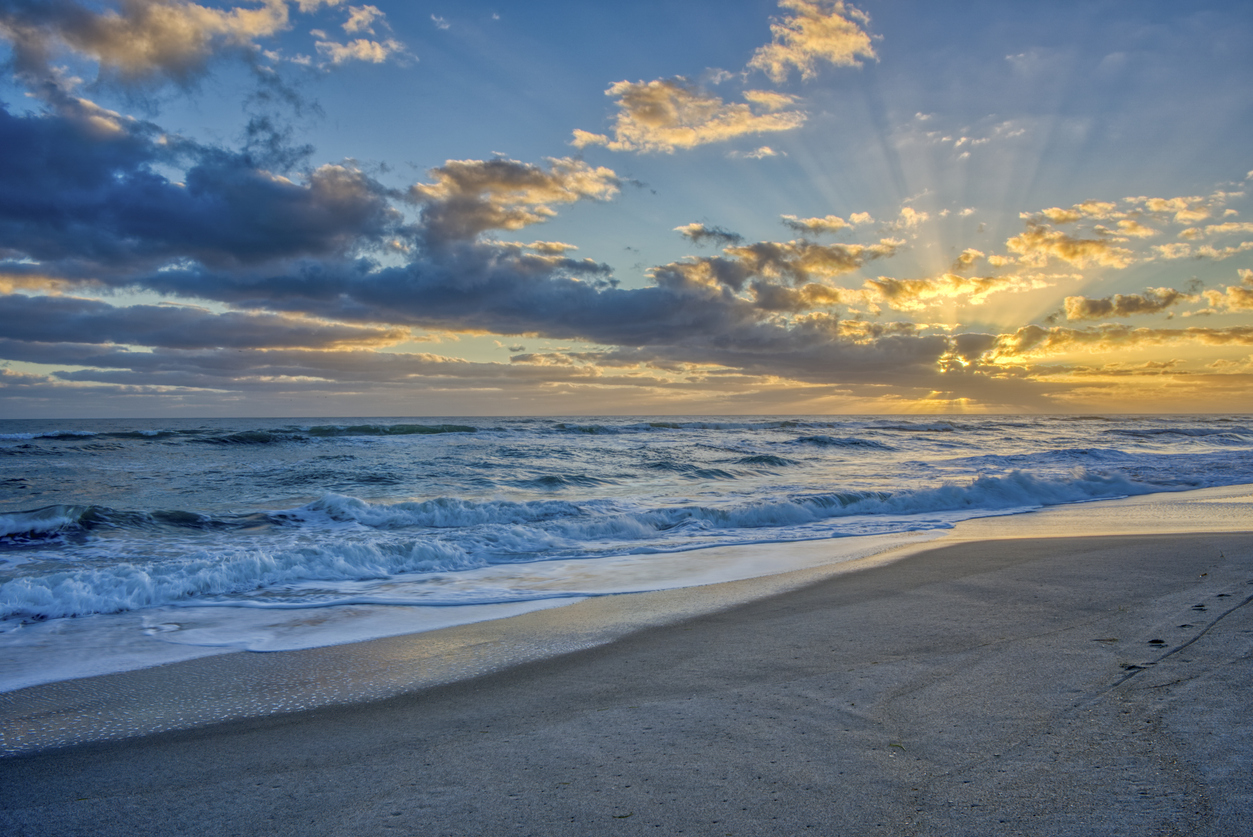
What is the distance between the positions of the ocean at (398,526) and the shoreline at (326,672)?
0.34 m

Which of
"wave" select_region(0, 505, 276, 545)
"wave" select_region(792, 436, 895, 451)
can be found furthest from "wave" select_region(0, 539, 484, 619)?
"wave" select_region(792, 436, 895, 451)

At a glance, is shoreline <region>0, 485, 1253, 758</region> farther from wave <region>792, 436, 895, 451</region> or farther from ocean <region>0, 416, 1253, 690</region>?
wave <region>792, 436, 895, 451</region>

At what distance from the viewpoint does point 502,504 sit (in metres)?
12.0

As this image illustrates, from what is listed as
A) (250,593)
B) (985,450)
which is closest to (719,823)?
(250,593)

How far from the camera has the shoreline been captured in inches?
136

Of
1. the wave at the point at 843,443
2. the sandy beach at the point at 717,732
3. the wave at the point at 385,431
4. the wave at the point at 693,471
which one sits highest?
the sandy beach at the point at 717,732

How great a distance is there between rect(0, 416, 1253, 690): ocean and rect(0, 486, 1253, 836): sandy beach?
1.30 metres

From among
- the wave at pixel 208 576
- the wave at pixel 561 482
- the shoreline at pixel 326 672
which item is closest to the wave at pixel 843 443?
the wave at pixel 561 482

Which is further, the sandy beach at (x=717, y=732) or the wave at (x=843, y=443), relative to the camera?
the wave at (x=843, y=443)

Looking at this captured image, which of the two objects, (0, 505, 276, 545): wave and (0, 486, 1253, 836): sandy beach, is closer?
(0, 486, 1253, 836): sandy beach

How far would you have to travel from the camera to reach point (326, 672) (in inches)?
163

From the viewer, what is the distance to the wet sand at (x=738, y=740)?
7.31 feet

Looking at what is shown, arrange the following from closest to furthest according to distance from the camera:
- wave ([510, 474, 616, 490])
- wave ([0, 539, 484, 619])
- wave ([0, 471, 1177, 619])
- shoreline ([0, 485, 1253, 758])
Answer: shoreline ([0, 485, 1253, 758]) < wave ([0, 539, 484, 619]) < wave ([0, 471, 1177, 619]) < wave ([510, 474, 616, 490])

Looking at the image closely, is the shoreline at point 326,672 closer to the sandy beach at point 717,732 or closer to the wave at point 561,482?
the sandy beach at point 717,732
